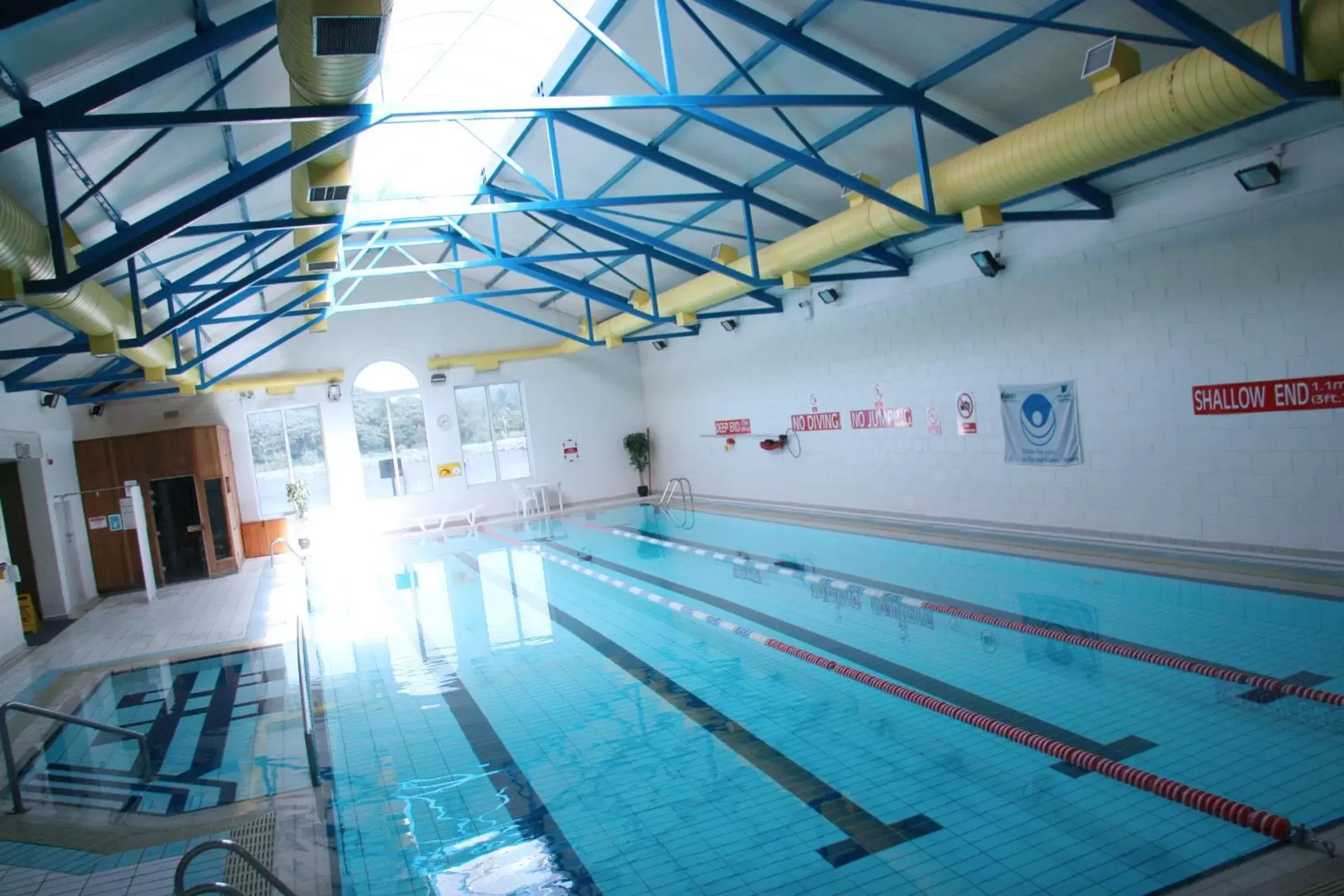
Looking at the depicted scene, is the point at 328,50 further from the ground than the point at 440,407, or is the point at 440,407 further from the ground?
the point at 328,50

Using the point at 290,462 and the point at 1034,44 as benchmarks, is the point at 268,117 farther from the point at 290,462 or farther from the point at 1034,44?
the point at 290,462

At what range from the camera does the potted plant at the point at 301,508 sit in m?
17.3

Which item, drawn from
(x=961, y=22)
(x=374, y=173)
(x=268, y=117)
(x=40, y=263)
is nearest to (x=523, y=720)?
(x=268, y=117)

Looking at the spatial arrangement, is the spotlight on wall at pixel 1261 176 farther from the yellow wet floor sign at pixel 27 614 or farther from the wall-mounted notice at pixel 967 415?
Answer: the yellow wet floor sign at pixel 27 614

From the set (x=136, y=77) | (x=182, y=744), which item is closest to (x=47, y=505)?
(x=182, y=744)

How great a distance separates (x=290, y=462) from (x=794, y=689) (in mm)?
14930

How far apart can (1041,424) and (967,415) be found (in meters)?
1.22

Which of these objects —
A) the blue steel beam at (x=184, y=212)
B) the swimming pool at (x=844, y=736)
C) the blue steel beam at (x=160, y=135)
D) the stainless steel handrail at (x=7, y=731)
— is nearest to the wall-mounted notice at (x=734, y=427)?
the swimming pool at (x=844, y=736)

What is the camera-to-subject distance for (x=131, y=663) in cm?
895

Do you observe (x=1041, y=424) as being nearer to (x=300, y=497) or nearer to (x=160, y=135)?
(x=160, y=135)

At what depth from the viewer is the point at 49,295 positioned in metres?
5.93

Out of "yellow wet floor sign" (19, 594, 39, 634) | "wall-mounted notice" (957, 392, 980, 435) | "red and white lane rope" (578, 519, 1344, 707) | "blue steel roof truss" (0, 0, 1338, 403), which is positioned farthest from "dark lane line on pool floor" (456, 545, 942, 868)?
"yellow wet floor sign" (19, 594, 39, 634)

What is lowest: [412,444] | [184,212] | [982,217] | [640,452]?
[640,452]

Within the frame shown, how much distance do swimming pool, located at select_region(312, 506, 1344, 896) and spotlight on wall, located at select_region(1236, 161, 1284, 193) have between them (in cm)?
322
